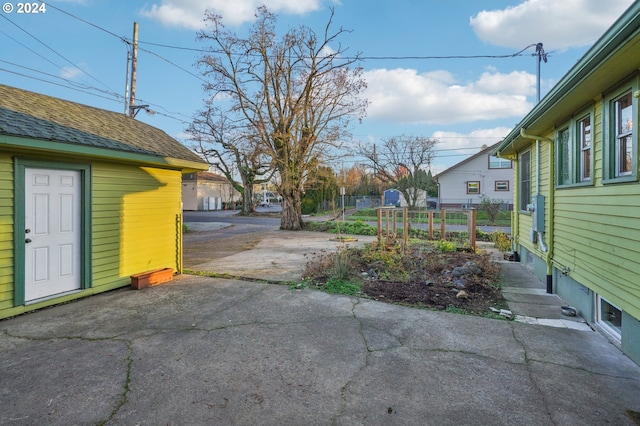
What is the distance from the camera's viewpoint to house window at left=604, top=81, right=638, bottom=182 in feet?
10.2

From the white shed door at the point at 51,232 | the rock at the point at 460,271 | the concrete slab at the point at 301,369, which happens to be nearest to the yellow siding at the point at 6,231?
the white shed door at the point at 51,232

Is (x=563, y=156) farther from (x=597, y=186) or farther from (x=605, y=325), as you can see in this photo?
(x=605, y=325)

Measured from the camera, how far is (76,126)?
4.96 meters

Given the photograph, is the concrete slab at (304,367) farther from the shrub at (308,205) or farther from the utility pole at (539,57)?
the shrub at (308,205)

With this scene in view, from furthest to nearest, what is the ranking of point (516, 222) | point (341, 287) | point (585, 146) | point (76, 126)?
point (516, 222)
point (341, 287)
point (76, 126)
point (585, 146)

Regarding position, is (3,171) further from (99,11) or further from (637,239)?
(99,11)

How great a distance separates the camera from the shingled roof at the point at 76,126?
4.15 meters

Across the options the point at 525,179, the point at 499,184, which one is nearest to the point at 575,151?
the point at 525,179

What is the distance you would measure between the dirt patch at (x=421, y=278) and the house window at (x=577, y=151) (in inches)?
78.9

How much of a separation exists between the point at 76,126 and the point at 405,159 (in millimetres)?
28117

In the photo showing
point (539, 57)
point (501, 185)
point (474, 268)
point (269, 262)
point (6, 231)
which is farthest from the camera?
point (501, 185)

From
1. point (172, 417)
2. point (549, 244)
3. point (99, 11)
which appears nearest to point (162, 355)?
point (172, 417)

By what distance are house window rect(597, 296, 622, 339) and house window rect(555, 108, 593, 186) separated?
1.51m

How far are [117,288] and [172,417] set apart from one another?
13.4ft
